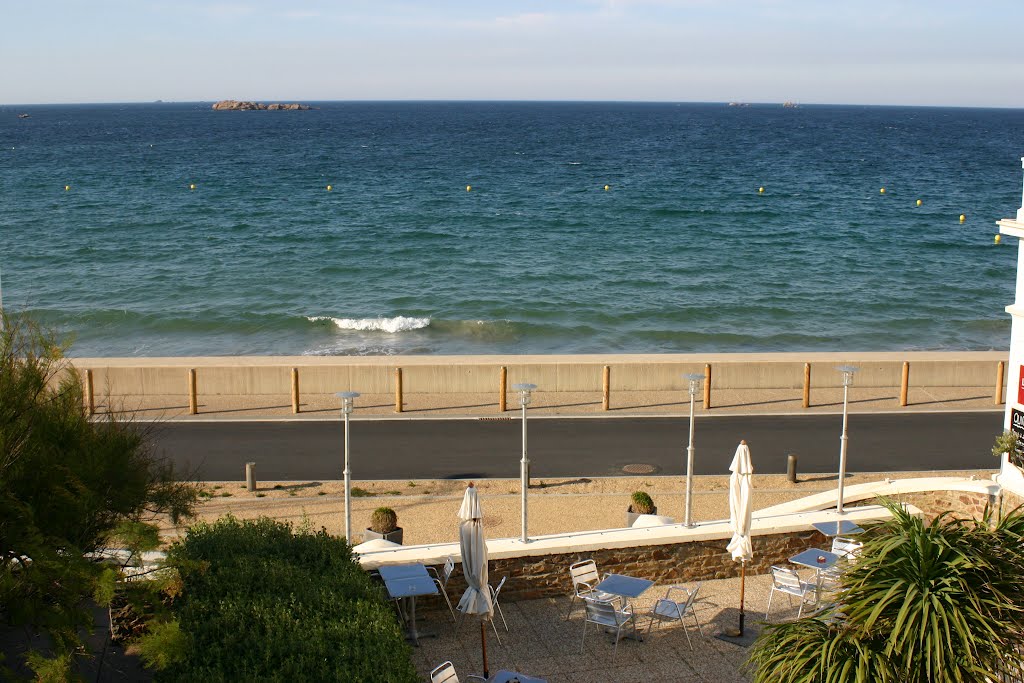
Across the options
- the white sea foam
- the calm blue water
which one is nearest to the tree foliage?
the calm blue water

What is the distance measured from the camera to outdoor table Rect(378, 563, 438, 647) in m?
12.6

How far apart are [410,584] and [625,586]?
8.34 feet

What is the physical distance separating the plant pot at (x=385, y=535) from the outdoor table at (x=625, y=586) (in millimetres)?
3330

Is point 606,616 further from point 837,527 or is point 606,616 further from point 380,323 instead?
point 380,323

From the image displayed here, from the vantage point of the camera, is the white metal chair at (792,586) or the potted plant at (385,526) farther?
the potted plant at (385,526)

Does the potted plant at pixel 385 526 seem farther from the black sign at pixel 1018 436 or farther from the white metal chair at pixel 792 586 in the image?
the black sign at pixel 1018 436

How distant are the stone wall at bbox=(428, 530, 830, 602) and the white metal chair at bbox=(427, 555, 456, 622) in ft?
0.39

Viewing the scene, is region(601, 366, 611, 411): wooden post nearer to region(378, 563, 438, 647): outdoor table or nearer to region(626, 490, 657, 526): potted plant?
region(626, 490, 657, 526): potted plant

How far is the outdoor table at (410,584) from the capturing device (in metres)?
12.6

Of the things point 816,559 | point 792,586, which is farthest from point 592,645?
point 816,559

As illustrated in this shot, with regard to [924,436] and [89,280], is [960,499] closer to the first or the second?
[924,436]

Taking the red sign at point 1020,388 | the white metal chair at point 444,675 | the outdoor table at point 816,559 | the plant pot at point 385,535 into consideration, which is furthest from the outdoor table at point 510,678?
the red sign at point 1020,388

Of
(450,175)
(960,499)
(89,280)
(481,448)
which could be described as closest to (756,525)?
(960,499)

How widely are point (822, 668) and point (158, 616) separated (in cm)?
556
